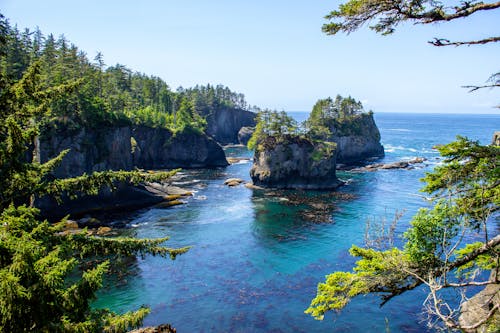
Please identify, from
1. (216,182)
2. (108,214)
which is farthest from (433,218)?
(216,182)

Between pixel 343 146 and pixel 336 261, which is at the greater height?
pixel 343 146

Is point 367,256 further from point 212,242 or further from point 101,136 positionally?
point 101,136

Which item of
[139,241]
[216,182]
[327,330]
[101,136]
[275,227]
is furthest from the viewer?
[216,182]

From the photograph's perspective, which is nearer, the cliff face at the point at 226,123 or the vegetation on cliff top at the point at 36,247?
the vegetation on cliff top at the point at 36,247

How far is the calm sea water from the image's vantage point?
99.3ft

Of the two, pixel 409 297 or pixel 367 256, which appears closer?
pixel 367 256

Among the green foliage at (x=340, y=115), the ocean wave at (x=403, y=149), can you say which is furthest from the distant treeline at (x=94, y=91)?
the ocean wave at (x=403, y=149)

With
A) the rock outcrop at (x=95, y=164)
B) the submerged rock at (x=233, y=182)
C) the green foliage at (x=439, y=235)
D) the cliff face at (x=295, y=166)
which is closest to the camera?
the green foliage at (x=439, y=235)

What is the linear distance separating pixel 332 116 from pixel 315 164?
42.5 meters

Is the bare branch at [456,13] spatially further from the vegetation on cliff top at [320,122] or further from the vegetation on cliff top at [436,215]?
the vegetation on cliff top at [320,122]

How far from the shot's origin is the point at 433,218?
13930 millimetres

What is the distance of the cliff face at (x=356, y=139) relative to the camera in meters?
110

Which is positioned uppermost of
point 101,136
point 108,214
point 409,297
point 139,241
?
point 101,136

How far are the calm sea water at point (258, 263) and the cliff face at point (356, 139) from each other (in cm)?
3591
